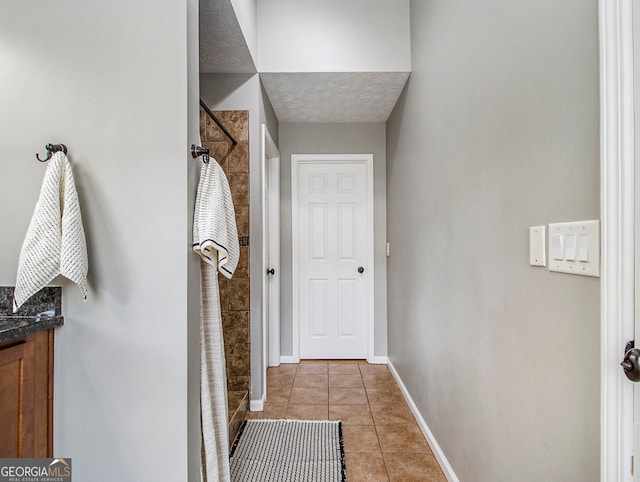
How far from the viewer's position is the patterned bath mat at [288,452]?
1703 mm

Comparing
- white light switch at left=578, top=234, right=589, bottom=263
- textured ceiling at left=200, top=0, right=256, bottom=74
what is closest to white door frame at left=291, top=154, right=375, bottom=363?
textured ceiling at left=200, top=0, right=256, bottom=74

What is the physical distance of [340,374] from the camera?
3.05m

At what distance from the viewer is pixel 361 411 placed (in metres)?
2.37

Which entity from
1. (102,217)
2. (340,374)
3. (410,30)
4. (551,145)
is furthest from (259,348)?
(410,30)

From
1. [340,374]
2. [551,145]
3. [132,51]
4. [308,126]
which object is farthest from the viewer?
[308,126]

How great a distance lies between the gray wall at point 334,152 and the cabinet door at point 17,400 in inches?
93.5

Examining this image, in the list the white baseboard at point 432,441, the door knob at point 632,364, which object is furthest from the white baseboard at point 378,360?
the door knob at point 632,364

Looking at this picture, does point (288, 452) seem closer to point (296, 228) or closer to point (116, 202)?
point (116, 202)

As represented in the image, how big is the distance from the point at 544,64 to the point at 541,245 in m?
0.50

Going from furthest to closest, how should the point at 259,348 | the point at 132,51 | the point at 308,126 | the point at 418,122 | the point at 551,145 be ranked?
the point at 308,126
the point at 259,348
the point at 418,122
the point at 132,51
the point at 551,145

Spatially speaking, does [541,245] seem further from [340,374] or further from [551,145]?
[340,374]

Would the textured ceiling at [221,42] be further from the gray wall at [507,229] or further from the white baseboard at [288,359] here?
the white baseboard at [288,359]

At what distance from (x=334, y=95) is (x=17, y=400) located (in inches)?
103

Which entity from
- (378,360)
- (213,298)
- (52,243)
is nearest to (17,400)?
(52,243)
